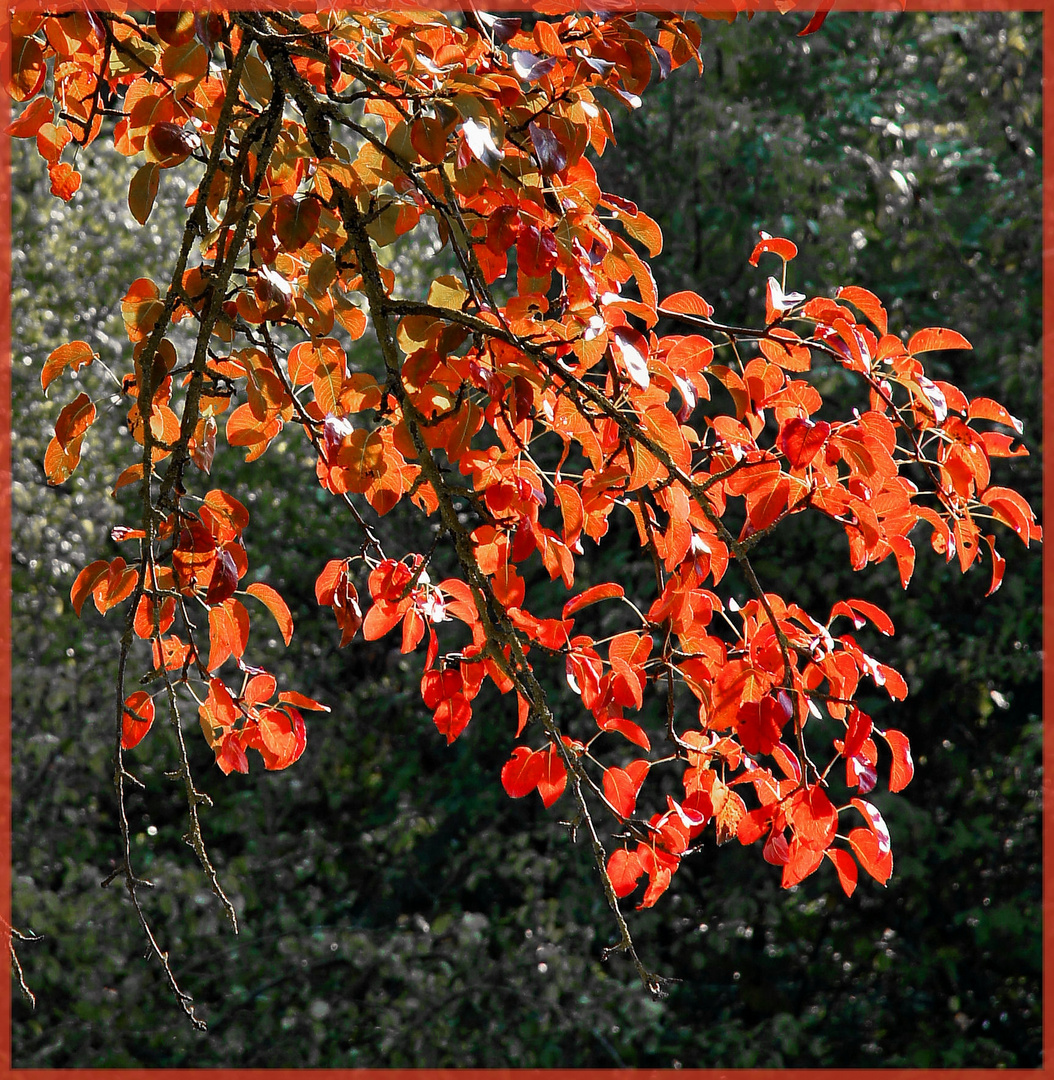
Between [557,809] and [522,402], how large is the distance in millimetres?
2109

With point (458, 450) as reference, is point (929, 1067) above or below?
below

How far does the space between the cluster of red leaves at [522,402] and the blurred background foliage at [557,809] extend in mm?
1842

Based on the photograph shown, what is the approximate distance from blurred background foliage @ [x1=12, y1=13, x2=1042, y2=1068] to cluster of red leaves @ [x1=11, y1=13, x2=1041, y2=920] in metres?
1.84

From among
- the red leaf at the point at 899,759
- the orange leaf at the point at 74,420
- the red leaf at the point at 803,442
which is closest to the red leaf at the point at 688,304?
the red leaf at the point at 803,442

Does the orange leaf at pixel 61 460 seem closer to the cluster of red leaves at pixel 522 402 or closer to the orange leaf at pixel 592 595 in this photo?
the cluster of red leaves at pixel 522 402

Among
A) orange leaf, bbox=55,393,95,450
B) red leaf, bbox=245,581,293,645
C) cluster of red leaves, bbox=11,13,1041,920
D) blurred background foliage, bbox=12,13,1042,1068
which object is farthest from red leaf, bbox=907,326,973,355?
blurred background foliage, bbox=12,13,1042,1068

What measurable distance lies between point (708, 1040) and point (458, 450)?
2.46 metres

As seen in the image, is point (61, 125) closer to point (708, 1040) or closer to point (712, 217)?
point (712, 217)

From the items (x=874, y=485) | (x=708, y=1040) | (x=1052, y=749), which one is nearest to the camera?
(x=874, y=485)

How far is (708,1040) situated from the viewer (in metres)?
2.94

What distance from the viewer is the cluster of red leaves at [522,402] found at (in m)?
0.81

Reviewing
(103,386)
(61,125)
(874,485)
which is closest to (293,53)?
(61,125)

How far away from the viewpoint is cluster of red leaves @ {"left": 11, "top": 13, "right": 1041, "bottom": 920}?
81cm

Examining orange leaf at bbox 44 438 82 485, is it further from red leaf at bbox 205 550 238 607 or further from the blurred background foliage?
the blurred background foliage
